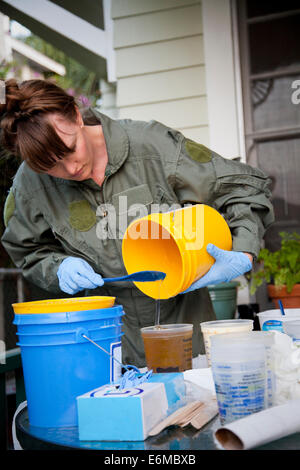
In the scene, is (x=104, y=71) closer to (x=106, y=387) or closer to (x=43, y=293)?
(x=43, y=293)

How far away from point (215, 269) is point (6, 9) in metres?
2.82

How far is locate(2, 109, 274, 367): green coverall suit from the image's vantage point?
179 cm

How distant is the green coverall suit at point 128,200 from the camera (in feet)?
5.86

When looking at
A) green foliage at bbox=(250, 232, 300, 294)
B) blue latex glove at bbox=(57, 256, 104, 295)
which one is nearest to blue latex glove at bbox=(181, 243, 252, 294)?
blue latex glove at bbox=(57, 256, 104, 295)

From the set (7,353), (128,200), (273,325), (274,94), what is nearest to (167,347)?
(273,325)

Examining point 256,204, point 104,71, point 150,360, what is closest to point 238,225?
point 256,204

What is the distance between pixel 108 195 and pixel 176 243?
1.57 feet

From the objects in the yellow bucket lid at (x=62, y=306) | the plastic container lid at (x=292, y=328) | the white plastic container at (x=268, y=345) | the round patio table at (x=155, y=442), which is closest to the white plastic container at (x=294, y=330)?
the plastic container lid at (x=292, y=328)

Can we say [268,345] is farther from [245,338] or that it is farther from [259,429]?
[259,429]

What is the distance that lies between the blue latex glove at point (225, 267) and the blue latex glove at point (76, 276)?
278 mm

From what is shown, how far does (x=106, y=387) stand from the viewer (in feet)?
3.44

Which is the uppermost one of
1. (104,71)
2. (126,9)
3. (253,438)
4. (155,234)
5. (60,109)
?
(126,9)

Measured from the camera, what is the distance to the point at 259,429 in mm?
850

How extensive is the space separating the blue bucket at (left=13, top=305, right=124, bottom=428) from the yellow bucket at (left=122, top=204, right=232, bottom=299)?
0.35m
